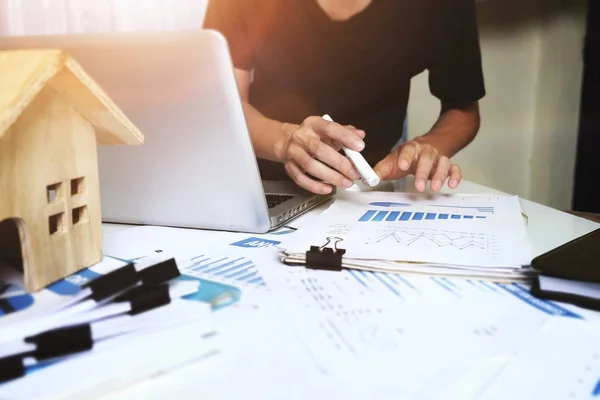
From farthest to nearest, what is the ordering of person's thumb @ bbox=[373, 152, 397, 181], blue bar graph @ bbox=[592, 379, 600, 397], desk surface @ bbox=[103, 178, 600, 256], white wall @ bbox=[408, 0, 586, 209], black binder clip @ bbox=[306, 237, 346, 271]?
1. white wall @ bbox=[408, 0, 586, 209]
2. person's thumb @ bbox=[373, 152, 397, 181]
3. desk surface @ bbox=[103, 178, 600, 256]
4. black binder clip @ bbox=[306, 237, 346, 271]
5. blue bar graph @ bbox=[592, 379, 600, 397]

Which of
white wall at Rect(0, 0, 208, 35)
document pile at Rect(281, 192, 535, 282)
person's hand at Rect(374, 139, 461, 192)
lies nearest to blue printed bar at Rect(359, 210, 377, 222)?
document pile at Rect(281, 192, 535, 282)

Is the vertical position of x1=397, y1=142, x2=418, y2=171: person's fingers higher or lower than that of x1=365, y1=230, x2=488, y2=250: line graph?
higher

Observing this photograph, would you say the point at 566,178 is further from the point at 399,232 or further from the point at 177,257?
the point at 177,257

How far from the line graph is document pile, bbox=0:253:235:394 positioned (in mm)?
227

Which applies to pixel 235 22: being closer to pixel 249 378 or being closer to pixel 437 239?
pixel 437 239

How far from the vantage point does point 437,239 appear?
1.84 ft

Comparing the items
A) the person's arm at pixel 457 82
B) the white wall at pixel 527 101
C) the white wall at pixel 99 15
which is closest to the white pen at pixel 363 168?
the person's arm at pixel 457 82

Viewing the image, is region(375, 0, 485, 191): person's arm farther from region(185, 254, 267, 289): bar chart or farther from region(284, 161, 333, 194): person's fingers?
region(185, 254, 267, 289): bar chart

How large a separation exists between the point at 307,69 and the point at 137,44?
68cm

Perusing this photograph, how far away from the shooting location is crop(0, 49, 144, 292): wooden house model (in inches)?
16.1

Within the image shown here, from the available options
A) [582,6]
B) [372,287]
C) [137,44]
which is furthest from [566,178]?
[137,44]

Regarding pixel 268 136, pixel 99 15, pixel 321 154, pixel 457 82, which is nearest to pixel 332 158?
pixel 321 154

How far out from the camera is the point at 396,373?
0.31m

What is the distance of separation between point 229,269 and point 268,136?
449mm
